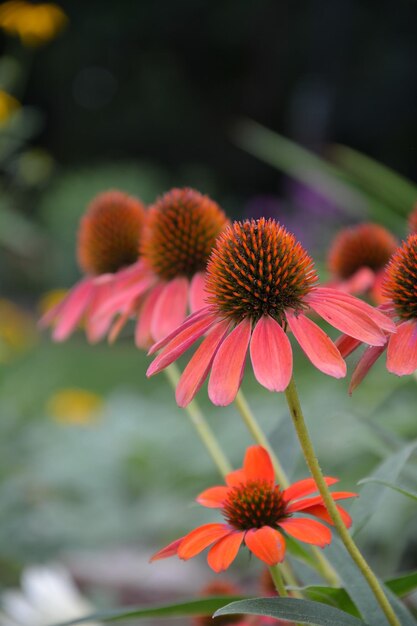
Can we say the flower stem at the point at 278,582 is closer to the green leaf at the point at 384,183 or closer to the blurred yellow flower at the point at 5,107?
the green leaf at the point at 384,183

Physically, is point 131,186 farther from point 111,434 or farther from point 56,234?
point 111,434

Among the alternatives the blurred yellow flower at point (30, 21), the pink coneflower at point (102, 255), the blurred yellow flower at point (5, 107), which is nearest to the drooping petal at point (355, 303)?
the pink coneflower at point (102, 255)

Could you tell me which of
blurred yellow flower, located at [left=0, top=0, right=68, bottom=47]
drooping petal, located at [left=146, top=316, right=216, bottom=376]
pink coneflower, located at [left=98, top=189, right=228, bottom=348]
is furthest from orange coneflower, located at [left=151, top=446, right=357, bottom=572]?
blurred yellow flower, located at [left=0, top=0, right=68, bottom=47]

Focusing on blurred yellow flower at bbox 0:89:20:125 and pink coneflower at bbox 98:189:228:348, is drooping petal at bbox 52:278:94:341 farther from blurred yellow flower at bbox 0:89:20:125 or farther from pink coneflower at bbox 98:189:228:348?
blurred yellow flower at bbox 0:89:20:125

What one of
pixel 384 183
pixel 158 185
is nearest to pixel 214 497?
pixel 384 183

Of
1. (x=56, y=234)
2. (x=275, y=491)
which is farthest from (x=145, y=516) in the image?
(x=56, y=234)

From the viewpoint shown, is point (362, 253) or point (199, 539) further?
point (362, 253)

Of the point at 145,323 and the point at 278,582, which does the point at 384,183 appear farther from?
the point at 278,582
